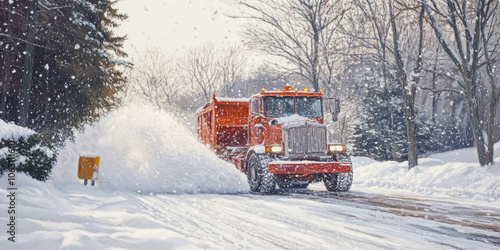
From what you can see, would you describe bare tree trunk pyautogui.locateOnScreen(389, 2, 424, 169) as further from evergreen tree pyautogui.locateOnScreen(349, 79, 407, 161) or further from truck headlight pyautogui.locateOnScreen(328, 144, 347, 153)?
evergreen tree pyautogui.locateOnScreen(349, 79, 407, 161)

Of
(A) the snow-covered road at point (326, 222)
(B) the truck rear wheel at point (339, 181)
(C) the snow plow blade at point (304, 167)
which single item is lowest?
(A) the snow-covered road at point (326, 222)

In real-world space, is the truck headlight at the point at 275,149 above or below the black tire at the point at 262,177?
above

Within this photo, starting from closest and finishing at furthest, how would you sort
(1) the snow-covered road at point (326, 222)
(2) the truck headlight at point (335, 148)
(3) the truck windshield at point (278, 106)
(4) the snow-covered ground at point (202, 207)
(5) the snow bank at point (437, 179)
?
(4) the snow-covered ground at point (202, 207) < (1) the snow-covered road at point (326, 222) < (5) the snow bank at point (437, 179) < (2) the truck headlight at point (335, 148) < (3) the truck windshield at point (278, 106)

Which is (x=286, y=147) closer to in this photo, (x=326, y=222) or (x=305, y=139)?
(x=305, y=139)

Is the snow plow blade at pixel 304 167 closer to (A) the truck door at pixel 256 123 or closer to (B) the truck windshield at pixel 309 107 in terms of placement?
(A) the truck door at pixel 256 123

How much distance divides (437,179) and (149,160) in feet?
29.3

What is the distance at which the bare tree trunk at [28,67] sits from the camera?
16.8 m

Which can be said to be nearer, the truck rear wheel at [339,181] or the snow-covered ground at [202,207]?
the snow-covered ground at [202,207]

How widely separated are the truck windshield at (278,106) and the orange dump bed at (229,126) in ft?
6.98

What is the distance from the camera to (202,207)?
889 cm

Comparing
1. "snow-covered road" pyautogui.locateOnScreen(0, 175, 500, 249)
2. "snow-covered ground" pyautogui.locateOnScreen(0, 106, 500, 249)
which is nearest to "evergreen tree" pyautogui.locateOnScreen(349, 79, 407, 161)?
"snow-covered ground" pyautogui.locateOnScreen(0, 106, 500, 249)

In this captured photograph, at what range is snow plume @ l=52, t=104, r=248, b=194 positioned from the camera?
12422 millimetres

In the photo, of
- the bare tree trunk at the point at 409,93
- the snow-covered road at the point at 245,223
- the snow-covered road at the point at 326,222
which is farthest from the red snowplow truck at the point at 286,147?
the bare tree trunk at the point at 409,93

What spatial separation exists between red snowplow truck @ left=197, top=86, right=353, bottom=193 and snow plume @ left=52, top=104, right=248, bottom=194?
2.88 ft
